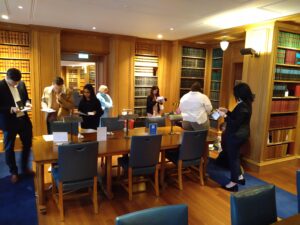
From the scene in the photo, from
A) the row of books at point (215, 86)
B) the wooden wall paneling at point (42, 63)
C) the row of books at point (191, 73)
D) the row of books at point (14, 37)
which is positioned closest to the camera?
the row of books at point (14, 37)

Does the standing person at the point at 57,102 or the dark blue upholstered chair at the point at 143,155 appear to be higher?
the standing person at the point at 57,102

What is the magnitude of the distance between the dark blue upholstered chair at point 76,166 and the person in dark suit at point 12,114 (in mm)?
1268

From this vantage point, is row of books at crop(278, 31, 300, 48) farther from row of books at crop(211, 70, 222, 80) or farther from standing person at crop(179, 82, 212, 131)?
row of books at crop(211, 70, 222, 80)

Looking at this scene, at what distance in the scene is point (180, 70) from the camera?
6.63 metres

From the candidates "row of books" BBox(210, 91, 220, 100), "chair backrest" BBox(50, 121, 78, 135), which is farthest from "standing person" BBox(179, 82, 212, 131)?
"row of books" BBox(210, 91, 220, 100)

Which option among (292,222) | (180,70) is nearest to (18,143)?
(180,70)

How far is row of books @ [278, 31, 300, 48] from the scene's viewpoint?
4207mm

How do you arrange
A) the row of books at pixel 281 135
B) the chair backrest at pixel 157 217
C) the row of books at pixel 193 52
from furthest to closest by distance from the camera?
1. the row of books at pixel 193 52
2. the row of books at pixel 281 135
3. the chair backrest at pixel 157 217

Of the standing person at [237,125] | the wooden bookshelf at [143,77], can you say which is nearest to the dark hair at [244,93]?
the standing person at [237,125]

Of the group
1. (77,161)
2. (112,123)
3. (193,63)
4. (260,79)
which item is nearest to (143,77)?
(193,63)

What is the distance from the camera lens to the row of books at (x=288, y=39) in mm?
4207

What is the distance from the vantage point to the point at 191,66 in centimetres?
687

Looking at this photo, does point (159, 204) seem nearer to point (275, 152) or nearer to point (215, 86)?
point (275, 152)

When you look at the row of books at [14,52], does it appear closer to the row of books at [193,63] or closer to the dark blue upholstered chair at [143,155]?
the dark blue upholstered chair at [143,155]
